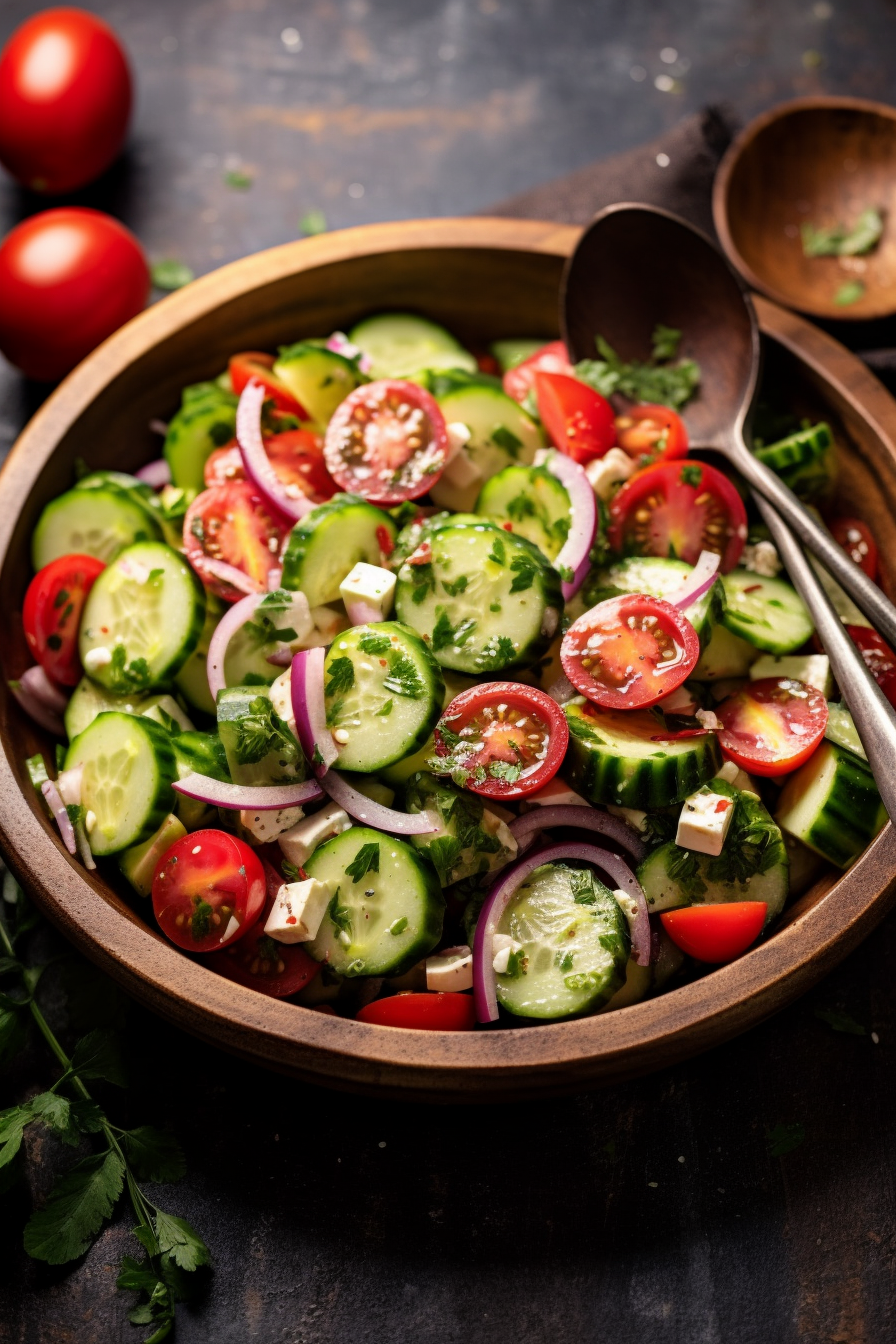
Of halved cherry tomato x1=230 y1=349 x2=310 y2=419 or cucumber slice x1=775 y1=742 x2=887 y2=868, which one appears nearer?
cucumber slice x1=775 y1=742 x2=887 y2=868

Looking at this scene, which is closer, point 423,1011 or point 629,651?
point 423,1011

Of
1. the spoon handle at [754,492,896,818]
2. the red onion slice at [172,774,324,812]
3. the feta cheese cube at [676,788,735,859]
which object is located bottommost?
the feta cheese cube at [676,788,735,859]

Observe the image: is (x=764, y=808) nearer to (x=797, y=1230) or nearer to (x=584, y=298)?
(x=797, y=1230)

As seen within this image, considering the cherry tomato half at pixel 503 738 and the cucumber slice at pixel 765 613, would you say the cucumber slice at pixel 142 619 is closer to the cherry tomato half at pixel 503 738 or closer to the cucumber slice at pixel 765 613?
the cherry tomato half at pixel 503 738

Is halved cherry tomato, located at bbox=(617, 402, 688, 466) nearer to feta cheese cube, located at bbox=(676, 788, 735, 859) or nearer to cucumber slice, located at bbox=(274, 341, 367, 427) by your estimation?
A: cucumber slice, located at bbox=(274, 341, 367, 427)

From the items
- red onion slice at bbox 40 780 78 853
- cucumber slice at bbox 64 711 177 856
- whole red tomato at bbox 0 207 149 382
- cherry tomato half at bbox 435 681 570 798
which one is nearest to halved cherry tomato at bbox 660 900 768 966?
cherry tomato half at bbox 435 681 570 798

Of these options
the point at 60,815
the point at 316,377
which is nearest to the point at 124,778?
the point at 60,815

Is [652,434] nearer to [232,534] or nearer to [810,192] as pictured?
[232,534]
